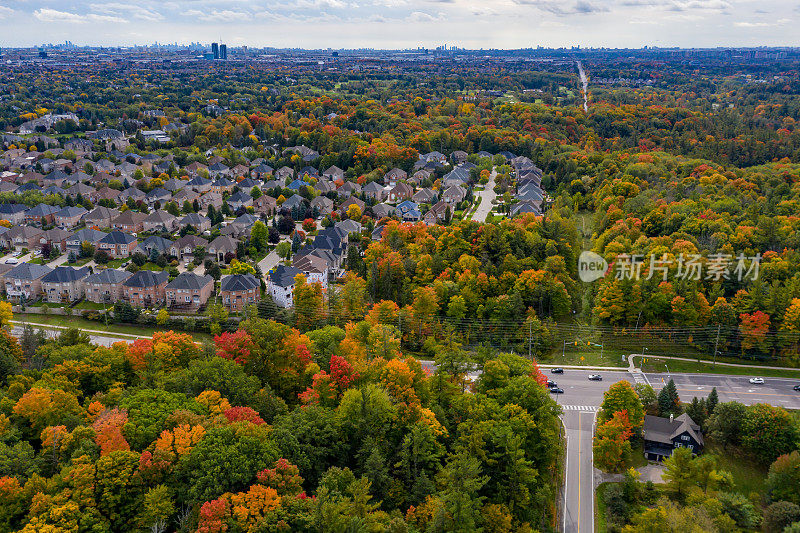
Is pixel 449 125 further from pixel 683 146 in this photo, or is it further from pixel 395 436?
pixel 395 436

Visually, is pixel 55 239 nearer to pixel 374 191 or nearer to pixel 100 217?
pixel 100 217

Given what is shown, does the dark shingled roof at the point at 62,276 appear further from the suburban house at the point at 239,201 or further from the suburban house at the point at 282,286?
the suburban house at the point at 239,201

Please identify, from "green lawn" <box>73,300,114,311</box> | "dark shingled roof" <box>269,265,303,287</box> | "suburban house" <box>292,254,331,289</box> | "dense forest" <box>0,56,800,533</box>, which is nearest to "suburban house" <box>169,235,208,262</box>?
"green lawn" <box>73,300,114,311</box>

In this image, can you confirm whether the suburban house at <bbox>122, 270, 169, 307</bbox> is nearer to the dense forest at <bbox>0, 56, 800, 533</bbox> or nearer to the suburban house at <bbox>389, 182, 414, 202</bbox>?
the dense forest at <bbox>0, 56, 800, 533</bbox>

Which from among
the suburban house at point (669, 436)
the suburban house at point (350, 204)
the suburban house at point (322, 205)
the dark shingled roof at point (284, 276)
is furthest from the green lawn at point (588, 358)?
the suburban house at point (322, 205)

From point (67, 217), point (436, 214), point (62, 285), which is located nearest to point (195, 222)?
point (67, 217)

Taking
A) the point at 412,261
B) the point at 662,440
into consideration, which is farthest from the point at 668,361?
the point at 412,261
